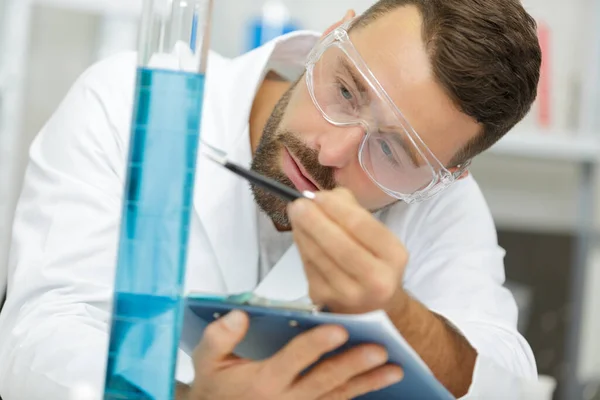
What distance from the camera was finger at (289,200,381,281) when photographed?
0.83m

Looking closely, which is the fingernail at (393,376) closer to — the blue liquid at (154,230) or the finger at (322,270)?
the finger at (322,270)

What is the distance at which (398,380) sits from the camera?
0.93 meters

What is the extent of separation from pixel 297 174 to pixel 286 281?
24 cm

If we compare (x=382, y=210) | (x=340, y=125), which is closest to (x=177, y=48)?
(x=340, y=125)

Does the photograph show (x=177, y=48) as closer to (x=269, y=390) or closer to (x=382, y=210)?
(x=269, y=390)

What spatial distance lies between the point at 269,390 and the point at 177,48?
38 centimetres

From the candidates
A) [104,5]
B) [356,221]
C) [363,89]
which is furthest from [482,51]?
[104,5]

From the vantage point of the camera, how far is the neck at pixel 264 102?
1712 millimetres

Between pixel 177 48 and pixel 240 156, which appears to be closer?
pixel 177 48

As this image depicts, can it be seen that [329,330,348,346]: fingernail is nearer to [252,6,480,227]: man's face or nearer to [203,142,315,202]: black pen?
[203,142,315,202]: black pen

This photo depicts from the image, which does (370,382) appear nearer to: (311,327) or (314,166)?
(311,327)

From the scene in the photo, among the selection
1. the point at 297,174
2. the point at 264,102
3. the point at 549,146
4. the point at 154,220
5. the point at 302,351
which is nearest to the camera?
the point at 154,220

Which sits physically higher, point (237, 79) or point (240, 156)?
point (237, 79)

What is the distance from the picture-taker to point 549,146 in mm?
3230
